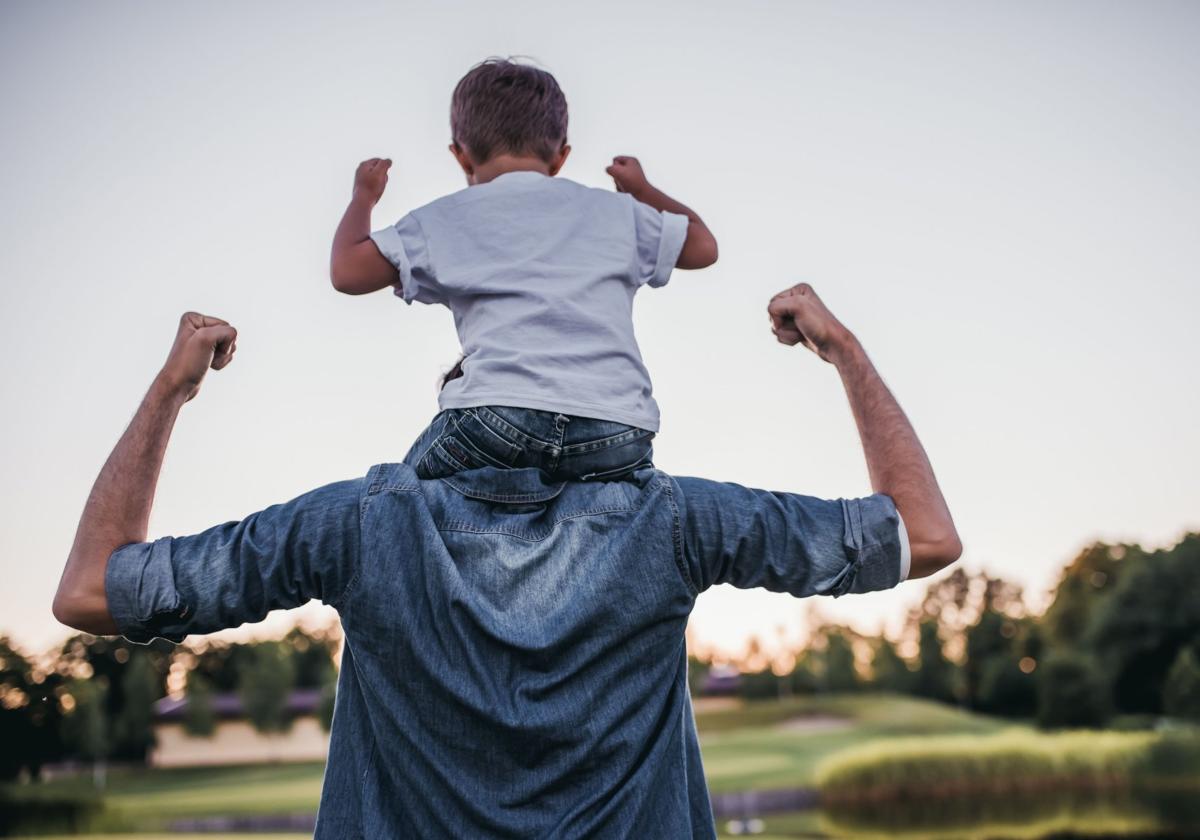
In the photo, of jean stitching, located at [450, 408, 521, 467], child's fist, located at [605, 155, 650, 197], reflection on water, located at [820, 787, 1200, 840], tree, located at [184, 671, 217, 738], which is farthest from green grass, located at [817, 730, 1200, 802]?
jean stitching, located at [450, 408, 521, 467]

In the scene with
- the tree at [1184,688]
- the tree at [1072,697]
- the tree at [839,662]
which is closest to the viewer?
the tree at [1184,688]

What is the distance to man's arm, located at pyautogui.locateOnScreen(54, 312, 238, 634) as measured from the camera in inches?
58.3

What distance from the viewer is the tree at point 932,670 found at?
3716 cm

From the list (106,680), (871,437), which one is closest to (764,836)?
(106,680)

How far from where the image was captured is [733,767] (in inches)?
1398

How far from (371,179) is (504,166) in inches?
8.3

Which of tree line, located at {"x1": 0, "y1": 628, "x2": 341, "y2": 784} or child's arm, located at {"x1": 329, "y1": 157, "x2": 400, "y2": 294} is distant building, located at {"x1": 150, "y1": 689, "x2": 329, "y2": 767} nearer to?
tree line, located at {"x1": 0, "y1": 628, "x2": 341, "y2": 784}

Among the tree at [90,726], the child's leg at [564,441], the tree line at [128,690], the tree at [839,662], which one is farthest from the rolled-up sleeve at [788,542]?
the tree at [839,662]

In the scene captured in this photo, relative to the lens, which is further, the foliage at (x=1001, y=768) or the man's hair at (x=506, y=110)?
the foliage at (x=1001, y=768)

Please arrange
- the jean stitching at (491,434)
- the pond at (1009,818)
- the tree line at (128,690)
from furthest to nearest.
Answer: the pond at (1009,818), the tree line at (128,690), the jean stitching at (491,434)

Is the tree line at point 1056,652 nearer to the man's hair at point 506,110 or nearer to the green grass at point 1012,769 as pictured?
the green grass at point 1012,769

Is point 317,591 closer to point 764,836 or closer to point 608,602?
point 608,602

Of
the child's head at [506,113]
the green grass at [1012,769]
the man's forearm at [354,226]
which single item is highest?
the child's head at [506,113]

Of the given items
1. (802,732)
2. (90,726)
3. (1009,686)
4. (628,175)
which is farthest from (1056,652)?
(628,175)
